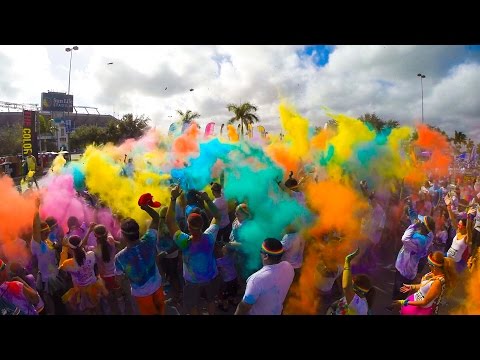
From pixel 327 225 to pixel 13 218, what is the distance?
3.94 m

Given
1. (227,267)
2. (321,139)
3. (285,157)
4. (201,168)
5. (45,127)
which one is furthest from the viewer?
(45,127)

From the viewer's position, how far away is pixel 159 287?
356 cm

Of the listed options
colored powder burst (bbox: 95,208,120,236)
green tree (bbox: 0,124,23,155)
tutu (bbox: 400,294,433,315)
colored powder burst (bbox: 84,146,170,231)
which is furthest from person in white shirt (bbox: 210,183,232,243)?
green tree (bbox: 0,124,23,155)

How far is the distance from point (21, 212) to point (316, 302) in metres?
3.86

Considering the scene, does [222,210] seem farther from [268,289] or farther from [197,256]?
[268,289]

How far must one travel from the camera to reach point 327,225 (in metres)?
4.34

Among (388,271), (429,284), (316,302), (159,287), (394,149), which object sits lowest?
(388,271)

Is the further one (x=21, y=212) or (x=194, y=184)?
(x=194, y=184)

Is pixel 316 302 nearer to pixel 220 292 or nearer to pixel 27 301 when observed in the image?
pixel 220 292

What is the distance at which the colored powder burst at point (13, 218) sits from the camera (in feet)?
13.1

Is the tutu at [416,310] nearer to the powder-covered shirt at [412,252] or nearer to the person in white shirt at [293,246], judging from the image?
the powder-covered shirt at [412,252]

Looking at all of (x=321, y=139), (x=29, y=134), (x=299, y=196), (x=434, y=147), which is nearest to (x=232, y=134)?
(x=321, y=139)

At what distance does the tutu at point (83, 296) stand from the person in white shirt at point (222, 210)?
83.4 inches
